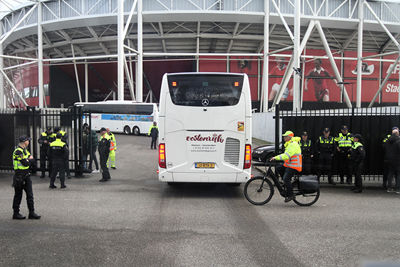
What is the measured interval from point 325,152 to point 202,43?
25.7 m

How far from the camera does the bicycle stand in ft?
23.9

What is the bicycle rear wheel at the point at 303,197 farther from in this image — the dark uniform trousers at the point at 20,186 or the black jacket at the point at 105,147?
the black jacket at the point at 105,147

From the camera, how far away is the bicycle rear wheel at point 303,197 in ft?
24.0

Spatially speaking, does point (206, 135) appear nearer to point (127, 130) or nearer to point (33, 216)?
point (33, 216)

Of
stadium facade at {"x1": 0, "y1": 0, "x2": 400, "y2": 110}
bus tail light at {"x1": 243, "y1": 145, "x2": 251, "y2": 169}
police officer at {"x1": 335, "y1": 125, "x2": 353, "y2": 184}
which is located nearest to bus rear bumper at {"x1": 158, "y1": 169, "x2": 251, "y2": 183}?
bus tail light at {"x1": 243, "y1": 145, "x2": 251, "y2": 169}

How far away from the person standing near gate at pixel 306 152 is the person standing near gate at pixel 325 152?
23 cm

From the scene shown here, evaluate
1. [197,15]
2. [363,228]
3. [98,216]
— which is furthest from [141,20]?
[363,228]

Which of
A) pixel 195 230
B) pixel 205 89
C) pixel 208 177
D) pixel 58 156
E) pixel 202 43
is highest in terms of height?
pixel 202 43

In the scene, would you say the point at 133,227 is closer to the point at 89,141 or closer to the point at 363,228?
the point at 363,228

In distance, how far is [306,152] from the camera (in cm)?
970

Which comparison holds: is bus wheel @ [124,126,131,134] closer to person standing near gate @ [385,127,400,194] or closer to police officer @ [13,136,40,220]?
police officer @ [13,136,40,220]

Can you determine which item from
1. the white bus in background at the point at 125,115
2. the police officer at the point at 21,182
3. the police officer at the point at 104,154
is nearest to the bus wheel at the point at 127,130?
the white bus in background at the point at 125,115

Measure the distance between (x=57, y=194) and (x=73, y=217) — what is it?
8.23ft

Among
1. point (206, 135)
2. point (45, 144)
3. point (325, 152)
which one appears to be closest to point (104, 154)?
point (45, 144)
